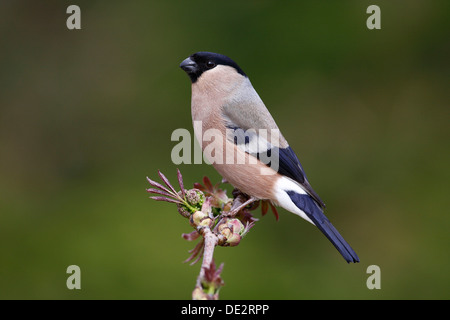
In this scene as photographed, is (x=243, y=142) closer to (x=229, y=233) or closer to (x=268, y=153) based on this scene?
(x=268, y=153)

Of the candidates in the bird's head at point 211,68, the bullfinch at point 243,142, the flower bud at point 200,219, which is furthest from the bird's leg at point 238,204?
the bird's head at point 211,68

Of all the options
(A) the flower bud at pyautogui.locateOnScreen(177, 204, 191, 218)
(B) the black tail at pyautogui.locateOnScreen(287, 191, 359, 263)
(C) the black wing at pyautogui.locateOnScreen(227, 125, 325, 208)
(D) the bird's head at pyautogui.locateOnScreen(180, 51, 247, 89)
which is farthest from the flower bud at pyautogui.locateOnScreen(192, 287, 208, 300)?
(D) the bird's head at pyautogui.locateOnScreen(180, 51, 247, 89)

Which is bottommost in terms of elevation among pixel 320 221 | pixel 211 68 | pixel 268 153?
pixel 320 221

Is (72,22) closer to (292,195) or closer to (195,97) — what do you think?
(195,97)

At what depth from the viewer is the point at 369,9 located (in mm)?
3020

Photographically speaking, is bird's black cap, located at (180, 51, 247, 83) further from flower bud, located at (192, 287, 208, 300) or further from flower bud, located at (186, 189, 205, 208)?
flower bud, located at (192, 287, 208, 300)

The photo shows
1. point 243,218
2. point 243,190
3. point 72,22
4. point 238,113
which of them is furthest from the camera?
point 72,22

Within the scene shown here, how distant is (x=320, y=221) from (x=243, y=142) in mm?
451

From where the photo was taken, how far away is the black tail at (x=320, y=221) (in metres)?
1.80

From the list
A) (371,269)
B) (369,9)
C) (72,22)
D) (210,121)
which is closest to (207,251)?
(210,121)

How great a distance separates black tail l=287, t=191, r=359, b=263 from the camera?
180 centimetres

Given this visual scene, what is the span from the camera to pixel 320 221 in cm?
194

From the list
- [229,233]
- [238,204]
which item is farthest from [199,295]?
[238,204]

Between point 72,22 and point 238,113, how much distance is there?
1741 millimetres
